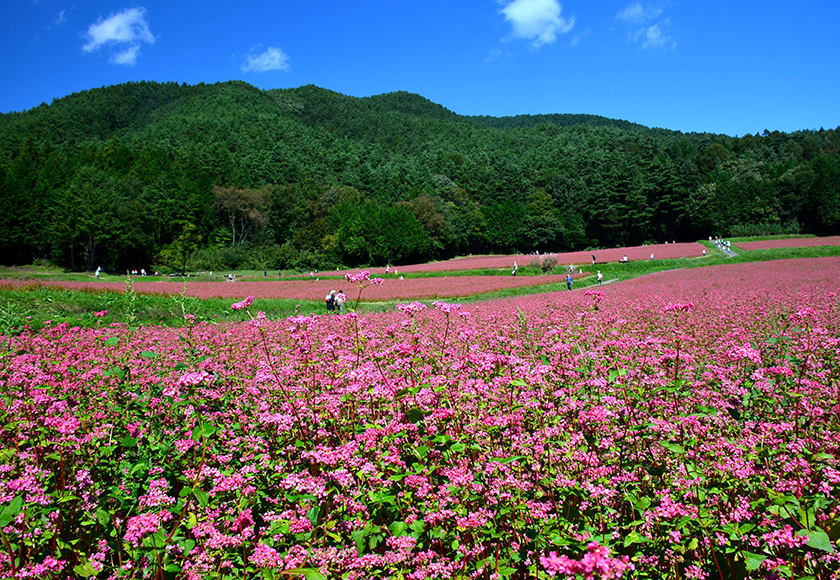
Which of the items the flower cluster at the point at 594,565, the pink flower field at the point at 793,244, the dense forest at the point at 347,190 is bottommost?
the flower cluster at the point at 594,565

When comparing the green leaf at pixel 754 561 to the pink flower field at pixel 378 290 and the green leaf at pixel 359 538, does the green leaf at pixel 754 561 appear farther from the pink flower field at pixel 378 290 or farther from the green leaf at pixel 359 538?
the pink flower field at pixel 378 290

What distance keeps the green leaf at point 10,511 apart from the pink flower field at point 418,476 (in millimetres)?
17

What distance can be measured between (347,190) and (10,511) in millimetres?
94372

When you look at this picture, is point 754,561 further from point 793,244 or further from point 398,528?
point 793,244

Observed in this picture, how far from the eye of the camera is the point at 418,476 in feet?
8.86

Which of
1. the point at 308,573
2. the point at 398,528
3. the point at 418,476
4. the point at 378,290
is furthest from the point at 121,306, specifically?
the point at 308,573

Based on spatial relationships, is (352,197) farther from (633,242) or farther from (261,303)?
(261,303)

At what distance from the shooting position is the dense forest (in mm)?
71625

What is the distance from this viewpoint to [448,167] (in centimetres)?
11625

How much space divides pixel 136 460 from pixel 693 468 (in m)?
3.95

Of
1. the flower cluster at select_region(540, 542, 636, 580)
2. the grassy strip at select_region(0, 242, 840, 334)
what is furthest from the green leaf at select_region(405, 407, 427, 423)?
the grassy strip at select_region(0, 242, 840, 334)

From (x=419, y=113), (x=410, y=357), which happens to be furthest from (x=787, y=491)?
(x=419, y=113)

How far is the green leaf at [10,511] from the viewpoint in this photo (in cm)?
234

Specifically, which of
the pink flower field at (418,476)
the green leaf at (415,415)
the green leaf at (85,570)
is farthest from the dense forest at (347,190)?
the green leaf at (85,570)
